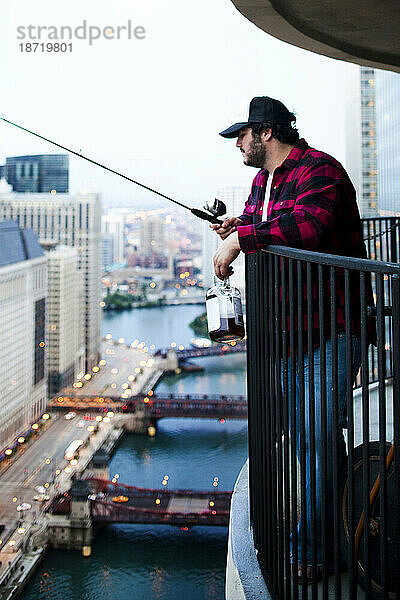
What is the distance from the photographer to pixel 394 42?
63.2 inches

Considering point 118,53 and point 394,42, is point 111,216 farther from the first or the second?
point 394,42

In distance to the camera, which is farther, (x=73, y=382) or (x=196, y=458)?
(x=73, y=382)

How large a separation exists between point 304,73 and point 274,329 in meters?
12.4

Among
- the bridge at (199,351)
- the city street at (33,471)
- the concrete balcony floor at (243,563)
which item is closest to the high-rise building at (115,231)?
the bridge at (199,351)

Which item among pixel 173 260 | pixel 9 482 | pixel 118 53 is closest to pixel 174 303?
pixel 173 260

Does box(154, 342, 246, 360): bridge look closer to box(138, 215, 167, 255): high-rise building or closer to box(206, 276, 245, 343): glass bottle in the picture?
box(138, 215, 167, 255): high-rise building

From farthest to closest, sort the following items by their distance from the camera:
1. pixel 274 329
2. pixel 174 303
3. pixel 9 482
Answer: pixel 174 303
pixel 9 482
pixel 274 329

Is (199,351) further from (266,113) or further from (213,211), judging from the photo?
(266,113)

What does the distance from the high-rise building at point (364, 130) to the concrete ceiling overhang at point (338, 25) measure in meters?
9.24

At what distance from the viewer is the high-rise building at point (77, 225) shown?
39.8ft

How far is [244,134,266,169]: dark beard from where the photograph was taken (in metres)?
1.04

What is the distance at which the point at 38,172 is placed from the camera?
12.3m

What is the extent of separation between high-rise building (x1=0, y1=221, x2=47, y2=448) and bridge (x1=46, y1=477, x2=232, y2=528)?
88.6 inches

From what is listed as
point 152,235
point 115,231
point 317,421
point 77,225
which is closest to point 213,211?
A: point 317,421
